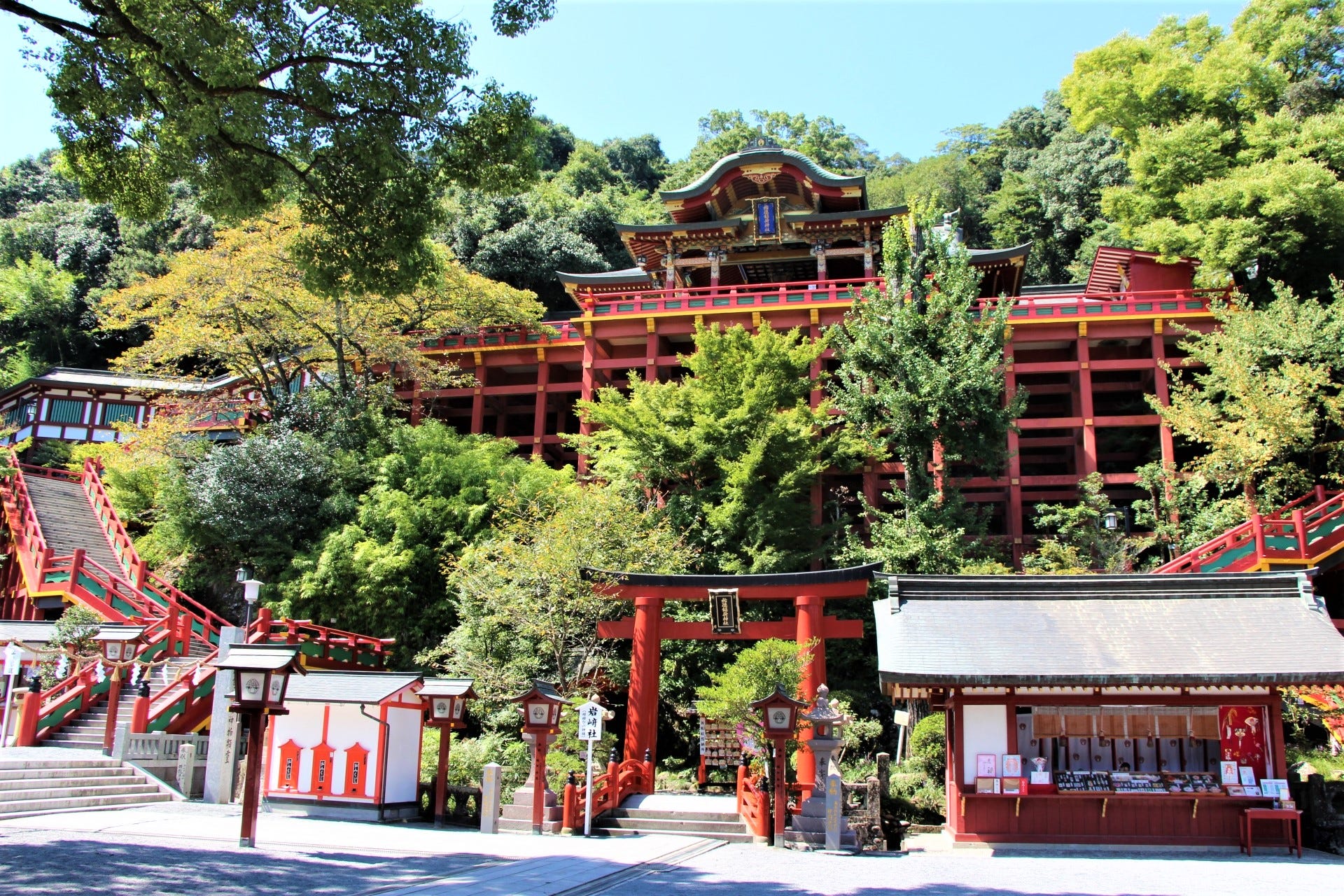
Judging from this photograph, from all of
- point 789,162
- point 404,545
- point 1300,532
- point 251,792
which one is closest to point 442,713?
point 251,792

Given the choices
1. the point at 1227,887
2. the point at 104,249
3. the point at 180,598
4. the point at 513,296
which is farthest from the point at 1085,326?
the point at 104,249

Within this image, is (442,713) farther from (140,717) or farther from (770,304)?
(770,304)

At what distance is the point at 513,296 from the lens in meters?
27.4

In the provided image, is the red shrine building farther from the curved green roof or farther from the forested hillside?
the forested hillside

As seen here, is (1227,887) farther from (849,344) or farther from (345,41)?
(849,344)

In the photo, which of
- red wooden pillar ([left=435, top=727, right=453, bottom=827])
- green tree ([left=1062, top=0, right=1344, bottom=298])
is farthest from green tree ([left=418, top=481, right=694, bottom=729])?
green tree ([left=1062, top=0, right=1344, bottom=298])

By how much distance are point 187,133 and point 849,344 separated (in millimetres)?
14862

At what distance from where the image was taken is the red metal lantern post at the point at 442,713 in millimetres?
14211

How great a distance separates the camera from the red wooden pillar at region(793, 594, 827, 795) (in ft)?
46.3

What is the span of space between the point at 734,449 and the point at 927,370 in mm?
4339

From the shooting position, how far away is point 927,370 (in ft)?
65.9

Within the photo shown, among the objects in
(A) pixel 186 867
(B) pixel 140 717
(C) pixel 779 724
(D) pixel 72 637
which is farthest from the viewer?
(D) pixel 72 637

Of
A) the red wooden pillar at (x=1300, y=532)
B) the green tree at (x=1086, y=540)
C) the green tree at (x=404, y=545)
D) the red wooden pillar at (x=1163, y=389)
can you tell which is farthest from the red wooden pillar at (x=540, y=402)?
the red wooden pillar at (x=1300, y=532)

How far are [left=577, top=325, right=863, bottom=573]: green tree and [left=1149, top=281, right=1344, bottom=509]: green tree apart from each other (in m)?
7.03
